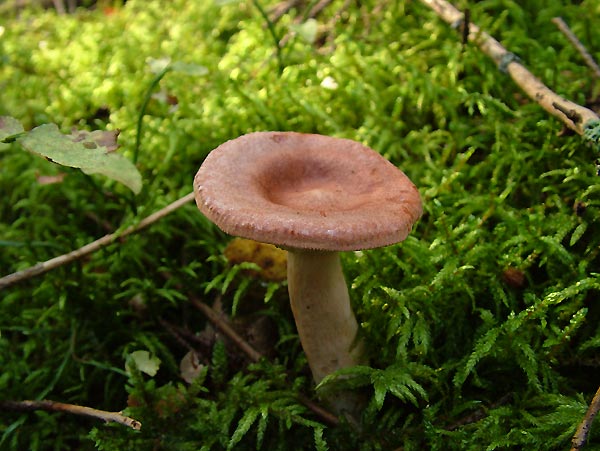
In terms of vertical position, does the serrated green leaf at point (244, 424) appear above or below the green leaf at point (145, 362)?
above

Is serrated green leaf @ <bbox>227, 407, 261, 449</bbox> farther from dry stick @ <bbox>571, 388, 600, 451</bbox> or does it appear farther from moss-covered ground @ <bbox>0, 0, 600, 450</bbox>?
dry stick @ <bbox>571, 388, 600, 451</bbox>

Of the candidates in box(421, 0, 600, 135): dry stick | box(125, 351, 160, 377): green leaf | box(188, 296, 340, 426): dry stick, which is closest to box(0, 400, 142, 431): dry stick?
box(125, 351, 160, 377): green leaf

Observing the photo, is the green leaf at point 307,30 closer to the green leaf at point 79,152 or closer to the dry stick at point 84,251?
the dry stick at point 84,251

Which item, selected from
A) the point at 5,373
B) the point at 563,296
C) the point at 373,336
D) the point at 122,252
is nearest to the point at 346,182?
the point at 373,336

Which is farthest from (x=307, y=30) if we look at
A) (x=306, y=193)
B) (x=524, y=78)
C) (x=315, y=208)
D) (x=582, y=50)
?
(x=315, y=208)

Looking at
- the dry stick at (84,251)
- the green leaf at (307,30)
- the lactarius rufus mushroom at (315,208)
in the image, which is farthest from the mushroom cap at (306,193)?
the green leaf at (307,30)

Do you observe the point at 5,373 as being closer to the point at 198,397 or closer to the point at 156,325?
the point at 156,325
